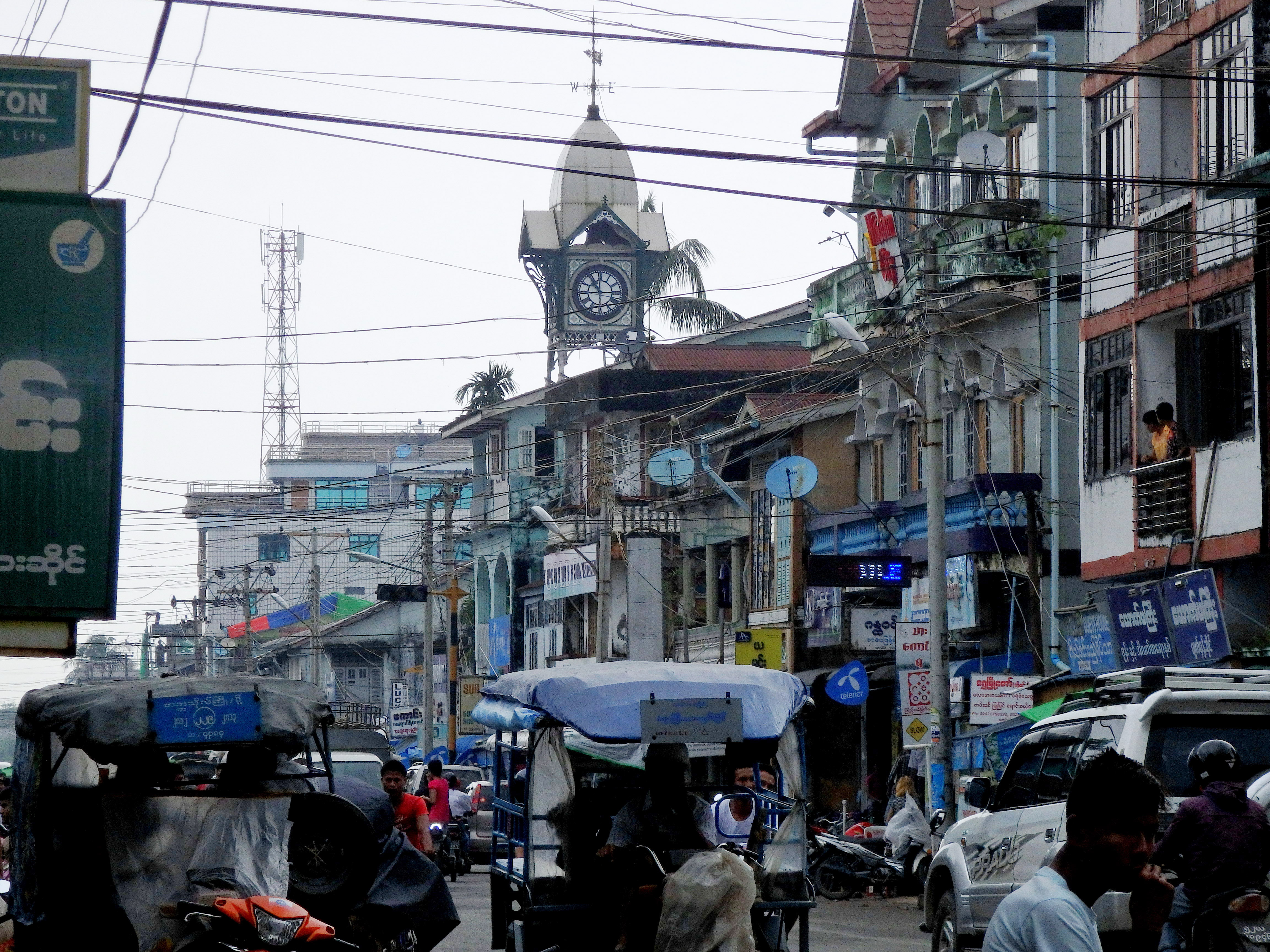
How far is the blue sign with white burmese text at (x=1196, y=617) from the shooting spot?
2088cm

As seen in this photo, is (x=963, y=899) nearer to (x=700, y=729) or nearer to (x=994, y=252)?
(x=700, y=729)

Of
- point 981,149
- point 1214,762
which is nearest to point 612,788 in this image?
point 1214,762

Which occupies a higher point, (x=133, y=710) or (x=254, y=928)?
(x=133, y=710)

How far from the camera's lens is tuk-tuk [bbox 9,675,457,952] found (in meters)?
11.0

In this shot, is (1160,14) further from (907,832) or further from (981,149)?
(907,832)

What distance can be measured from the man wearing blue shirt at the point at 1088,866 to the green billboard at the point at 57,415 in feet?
20.4

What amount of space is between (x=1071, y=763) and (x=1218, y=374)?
11.1m

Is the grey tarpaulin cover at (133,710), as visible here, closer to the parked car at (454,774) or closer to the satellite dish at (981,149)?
the parked car at (454,774)

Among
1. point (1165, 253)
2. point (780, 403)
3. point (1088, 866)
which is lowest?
point (1088, 866)

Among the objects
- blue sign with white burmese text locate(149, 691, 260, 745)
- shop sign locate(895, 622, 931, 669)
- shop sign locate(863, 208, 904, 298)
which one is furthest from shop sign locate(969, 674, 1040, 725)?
blue sign with white burmese text locate(149, 691, 260, 745)

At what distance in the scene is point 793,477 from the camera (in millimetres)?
33969

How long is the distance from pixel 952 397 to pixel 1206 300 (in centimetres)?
1015

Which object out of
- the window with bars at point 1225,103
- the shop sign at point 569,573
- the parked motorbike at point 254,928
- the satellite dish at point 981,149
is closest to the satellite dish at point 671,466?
the shop sign at point 569,573

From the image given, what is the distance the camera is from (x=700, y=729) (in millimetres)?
11867
